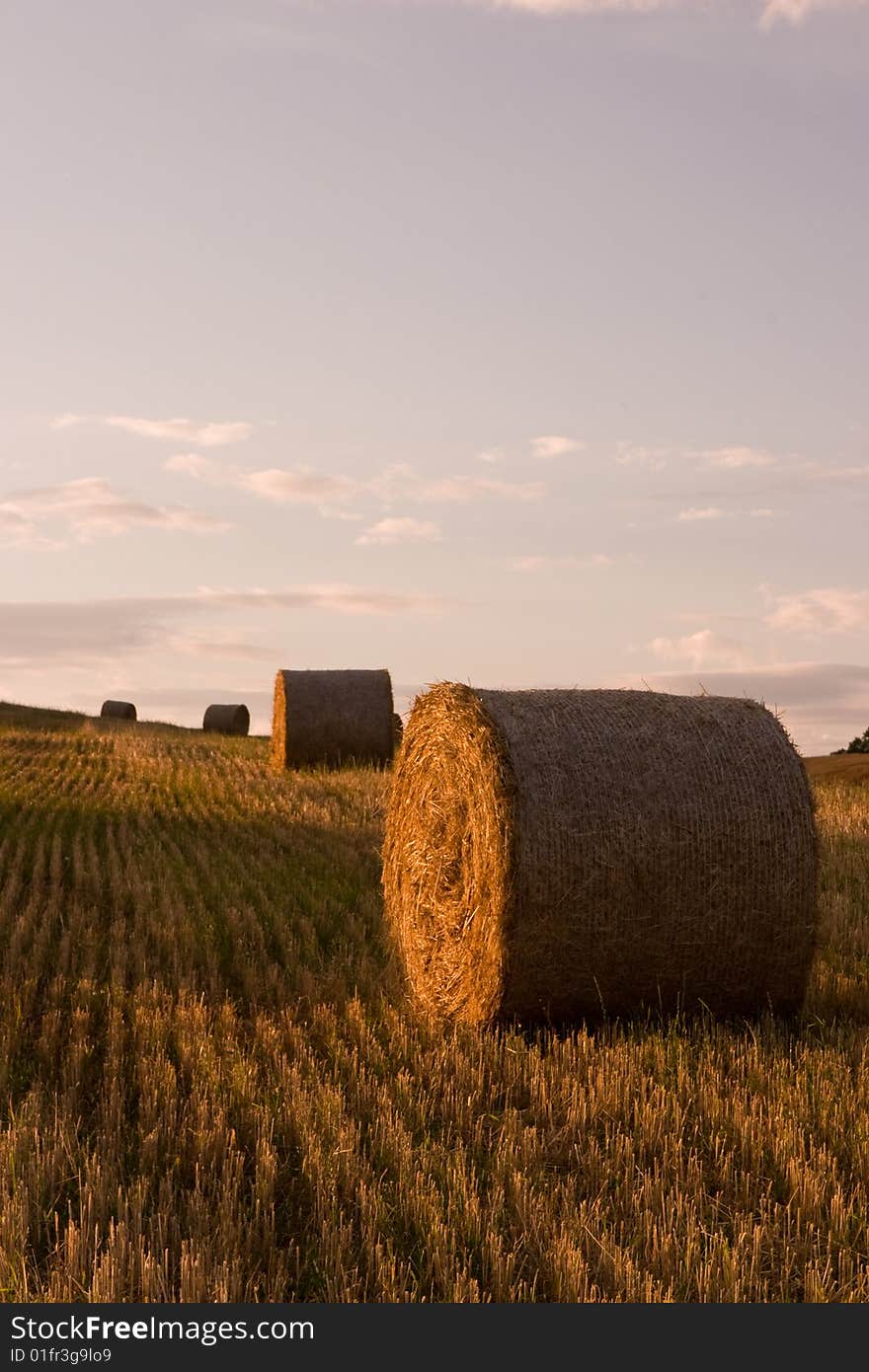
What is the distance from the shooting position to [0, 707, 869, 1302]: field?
4.13 meters

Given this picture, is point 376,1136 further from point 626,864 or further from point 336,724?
point 336,724

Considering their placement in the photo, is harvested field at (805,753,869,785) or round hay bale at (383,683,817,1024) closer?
round hay bale at (383,683,817,1024)

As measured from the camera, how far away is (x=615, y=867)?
6844 mm

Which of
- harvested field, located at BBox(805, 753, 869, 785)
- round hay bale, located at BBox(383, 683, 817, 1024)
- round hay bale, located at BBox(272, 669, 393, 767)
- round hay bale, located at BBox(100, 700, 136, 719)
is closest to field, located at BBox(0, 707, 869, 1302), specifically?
round hay bale, located at BBox(383, 683, 817, 1024)

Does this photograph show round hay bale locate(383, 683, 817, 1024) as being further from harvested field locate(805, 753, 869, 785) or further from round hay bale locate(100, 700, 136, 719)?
round hay bale locate(100, 700, 136, 719)

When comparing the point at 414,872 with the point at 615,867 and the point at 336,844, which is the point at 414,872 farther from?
the point at 336,844

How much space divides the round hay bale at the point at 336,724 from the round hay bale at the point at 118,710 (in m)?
24.5

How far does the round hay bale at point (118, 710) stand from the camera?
152ft

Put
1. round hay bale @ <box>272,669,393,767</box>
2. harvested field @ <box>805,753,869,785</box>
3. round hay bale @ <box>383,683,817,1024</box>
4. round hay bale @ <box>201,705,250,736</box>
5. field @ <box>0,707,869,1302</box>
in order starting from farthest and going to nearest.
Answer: round hay bale @ <box>201,705,250,736</box>
round hay bale @ <box>272,669,393,767</box>
harvested field @ <box>805,753,869,785</box>
round hay bale @ <box>383,683,817,1024</box>
field @ <box>0,707,869,1302</box>

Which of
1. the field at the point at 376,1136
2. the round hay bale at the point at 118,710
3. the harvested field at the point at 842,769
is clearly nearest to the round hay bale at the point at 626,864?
the field at the point at 376,1136

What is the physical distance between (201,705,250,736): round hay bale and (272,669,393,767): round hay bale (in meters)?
14.7

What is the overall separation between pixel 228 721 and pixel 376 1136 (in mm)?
32873

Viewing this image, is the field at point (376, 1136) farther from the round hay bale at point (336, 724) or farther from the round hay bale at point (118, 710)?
the round hay bale at point (118, 710)

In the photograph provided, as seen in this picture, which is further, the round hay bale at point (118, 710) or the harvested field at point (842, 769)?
the round hay bale at point (118, 710)
